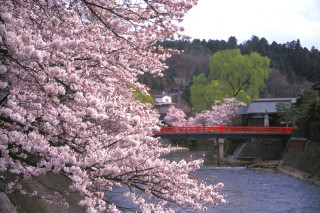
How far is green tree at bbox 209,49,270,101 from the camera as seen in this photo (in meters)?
47.2

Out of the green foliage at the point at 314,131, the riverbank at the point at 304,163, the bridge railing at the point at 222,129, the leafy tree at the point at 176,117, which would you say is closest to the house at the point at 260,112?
the bridge railing at the point at 222,129

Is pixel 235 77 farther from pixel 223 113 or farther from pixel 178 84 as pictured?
pixel 178 84

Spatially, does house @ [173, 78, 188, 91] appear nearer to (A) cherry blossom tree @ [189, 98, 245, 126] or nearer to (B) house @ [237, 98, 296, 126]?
(A) cherry blossom tree @ [189, 98, 245, 126]

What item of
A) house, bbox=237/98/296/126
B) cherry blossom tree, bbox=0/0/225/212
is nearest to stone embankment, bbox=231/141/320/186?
Answer: house, bbox=237/98/296/126

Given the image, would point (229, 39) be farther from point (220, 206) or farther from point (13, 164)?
point (13, 164)

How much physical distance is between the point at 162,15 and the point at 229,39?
13431 cm

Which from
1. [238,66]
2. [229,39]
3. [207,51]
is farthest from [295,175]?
[229,39]

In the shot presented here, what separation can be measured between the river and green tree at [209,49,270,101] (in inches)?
698

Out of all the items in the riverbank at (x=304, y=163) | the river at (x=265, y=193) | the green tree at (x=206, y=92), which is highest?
→ the green tree at (x=206, y=92)

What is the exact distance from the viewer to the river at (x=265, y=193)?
18016 millimetres

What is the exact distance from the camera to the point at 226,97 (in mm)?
49438

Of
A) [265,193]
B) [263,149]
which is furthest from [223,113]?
[265,193]

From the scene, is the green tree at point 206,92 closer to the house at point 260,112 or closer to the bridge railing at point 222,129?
the house at point 260,112

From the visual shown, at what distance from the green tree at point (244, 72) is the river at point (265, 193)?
17.7 meters
